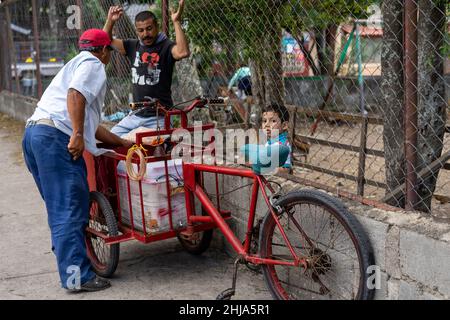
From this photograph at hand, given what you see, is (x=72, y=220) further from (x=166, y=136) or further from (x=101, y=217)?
(x=166, y=136)

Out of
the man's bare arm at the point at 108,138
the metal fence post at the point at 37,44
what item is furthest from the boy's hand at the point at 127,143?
the metal fence post at the point at 37,44

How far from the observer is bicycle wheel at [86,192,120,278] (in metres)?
4.16

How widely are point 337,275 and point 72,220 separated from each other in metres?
1.77

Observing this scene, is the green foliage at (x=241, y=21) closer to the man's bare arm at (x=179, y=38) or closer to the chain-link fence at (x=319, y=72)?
the chain-link fence at (x=319, y=72)

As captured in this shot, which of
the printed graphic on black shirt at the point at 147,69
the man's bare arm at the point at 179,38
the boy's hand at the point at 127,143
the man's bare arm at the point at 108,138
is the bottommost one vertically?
the boy's hand at the point at 127,143

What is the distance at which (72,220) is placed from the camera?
13.2 feet

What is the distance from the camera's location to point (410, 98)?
328cm

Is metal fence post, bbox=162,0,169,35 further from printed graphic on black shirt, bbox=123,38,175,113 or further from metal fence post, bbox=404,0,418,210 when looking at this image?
metal fence post, bbox=404,0,418,210

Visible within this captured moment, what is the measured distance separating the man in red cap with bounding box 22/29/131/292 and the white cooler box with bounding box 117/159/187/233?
0.33m

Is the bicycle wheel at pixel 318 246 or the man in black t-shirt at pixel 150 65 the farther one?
the man in black t-shirt at pixel 150 65

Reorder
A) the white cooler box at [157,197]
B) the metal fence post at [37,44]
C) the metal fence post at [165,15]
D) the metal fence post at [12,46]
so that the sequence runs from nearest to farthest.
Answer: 1. the white cooler box at [157,197]
2. the metal fence post at [165,15]
3. the metal fence post at [37,44]
4. the metal fence post at [12,46]

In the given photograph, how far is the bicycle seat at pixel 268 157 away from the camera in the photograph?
3521 mm

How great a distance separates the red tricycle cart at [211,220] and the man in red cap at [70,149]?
22cm
